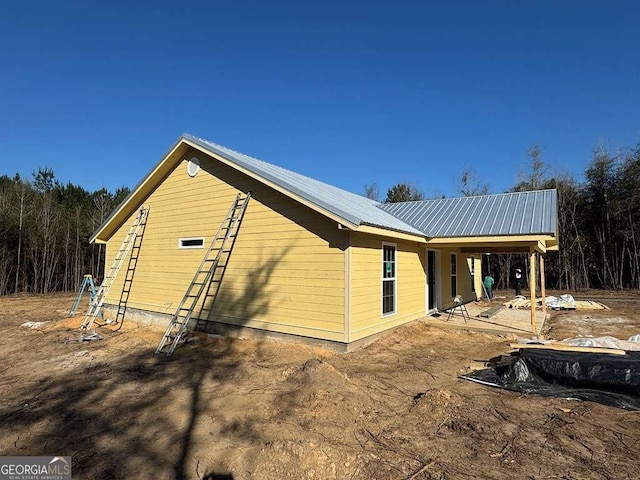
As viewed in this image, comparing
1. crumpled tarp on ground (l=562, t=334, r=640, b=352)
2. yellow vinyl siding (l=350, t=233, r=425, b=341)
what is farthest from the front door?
crumpled tarp on ground (l=562, t=334, r=640, b=352)

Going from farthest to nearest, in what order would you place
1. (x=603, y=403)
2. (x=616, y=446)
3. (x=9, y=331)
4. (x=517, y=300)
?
1. (x=517, y=300)
2. (x=9, y=331)
3. (x=603, y=403)
4. (x=616, y=446)

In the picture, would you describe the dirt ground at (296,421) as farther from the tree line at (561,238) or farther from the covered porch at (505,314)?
the tree line at (561,238)

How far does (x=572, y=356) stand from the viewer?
5488 millimetres

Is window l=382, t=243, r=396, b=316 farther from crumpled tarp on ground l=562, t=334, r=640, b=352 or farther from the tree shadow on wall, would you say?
crumpled tarp on ground l=562, t=334, r=640, b=352

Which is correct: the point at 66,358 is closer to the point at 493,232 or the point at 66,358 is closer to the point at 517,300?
the point at 493,232

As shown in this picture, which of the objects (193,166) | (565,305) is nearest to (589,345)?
(565,305)

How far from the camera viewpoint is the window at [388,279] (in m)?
8.93

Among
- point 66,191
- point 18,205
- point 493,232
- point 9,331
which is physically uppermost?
point 66,191

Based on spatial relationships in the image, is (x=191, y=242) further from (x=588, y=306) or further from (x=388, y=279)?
(x=588, y=306)

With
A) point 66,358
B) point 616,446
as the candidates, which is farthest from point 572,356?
point 66,358

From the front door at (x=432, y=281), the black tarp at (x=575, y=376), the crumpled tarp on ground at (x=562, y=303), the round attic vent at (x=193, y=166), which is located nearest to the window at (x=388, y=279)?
the front door at (x=432, y=281)

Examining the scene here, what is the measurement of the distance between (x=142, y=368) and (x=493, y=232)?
28.0ft

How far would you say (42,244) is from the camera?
21453 millimetres

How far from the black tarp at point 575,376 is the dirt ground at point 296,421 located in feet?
0.80
